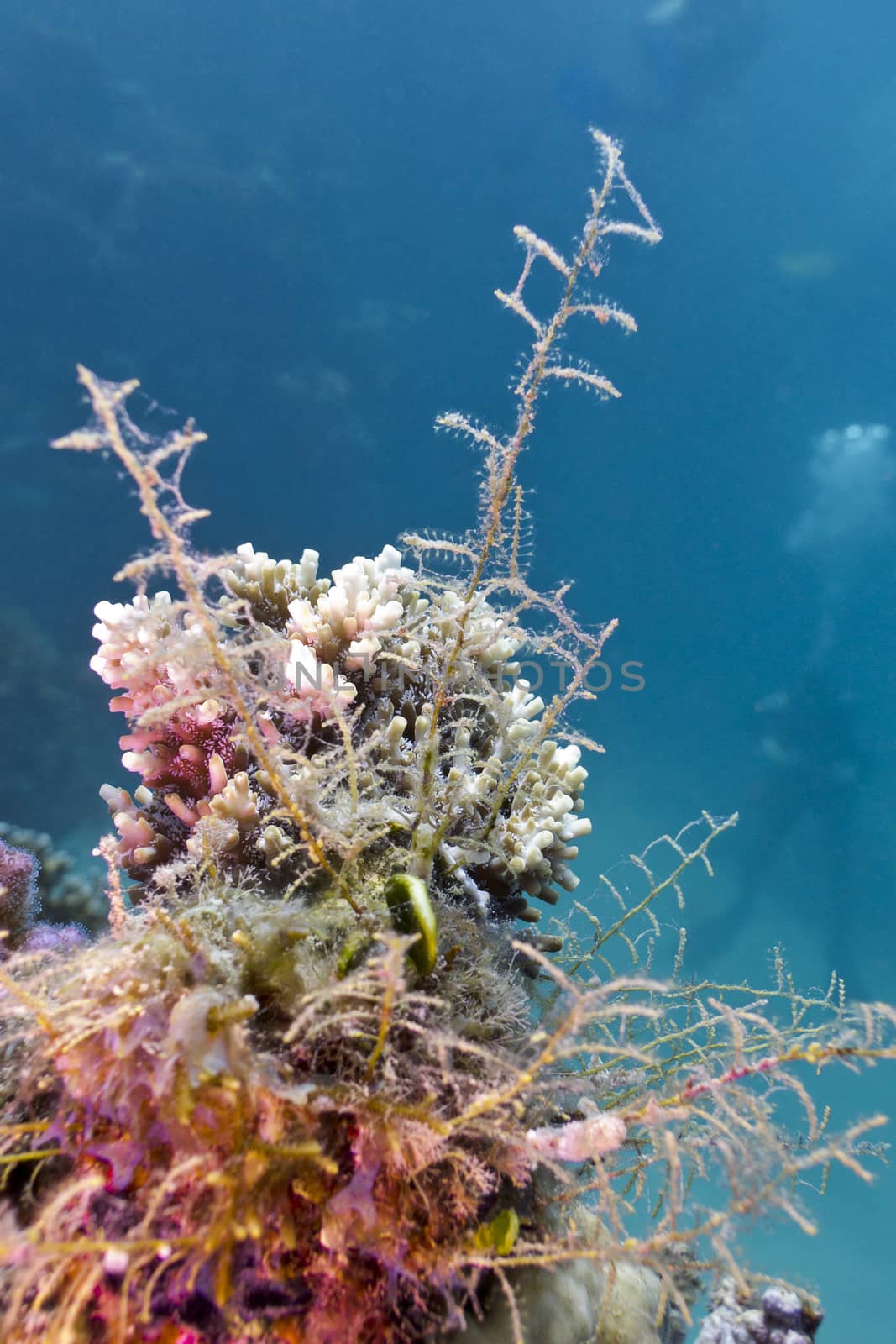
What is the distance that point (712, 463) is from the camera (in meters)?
24.4

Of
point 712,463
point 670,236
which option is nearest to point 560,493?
point 712,463

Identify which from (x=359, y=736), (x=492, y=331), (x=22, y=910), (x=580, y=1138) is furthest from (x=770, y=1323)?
(x=492, y=331)

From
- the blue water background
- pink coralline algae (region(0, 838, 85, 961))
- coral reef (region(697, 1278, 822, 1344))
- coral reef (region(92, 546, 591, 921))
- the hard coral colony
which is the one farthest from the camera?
the blue water background

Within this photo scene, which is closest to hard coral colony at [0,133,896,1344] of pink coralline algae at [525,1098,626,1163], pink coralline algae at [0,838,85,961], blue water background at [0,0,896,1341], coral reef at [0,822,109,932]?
pink coralline algae at [525,1098,626,1163]

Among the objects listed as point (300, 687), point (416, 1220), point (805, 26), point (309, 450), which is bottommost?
point (416, 1220)

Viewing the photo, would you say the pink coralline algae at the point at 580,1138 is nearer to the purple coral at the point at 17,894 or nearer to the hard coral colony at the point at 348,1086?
the hard coral colony at the point at 348,1086

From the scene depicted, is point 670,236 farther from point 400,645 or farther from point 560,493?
point 400,645

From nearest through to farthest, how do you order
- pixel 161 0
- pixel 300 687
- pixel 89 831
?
→ pixel 300 687
pixel 89 831
pixel 161 0

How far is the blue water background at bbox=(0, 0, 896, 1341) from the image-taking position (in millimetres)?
13773

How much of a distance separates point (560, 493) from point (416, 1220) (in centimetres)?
2313

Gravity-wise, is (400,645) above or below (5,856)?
above

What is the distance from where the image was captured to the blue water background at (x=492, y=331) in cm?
1377

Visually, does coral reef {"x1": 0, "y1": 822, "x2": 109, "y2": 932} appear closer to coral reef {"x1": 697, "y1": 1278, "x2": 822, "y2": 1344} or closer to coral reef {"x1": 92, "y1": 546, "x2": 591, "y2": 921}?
coral reef {"x1": 92, "y1": 546, "x2": 591, "y2": 921}

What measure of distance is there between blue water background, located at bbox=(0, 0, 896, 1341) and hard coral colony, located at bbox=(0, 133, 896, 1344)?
6.78 m
